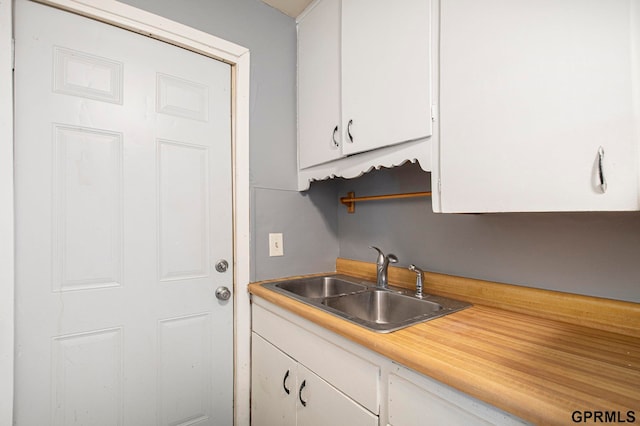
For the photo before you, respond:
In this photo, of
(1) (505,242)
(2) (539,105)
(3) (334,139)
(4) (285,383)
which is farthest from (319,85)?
(4) (285,383)

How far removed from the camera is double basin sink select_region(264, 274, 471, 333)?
3.31ft

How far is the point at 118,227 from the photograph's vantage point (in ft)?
3.90

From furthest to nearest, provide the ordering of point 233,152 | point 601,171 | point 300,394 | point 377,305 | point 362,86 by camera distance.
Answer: point 233,152 → point 377,305 → point 362,86 → point 300,394 → point 601,171

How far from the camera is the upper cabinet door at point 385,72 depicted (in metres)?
1.00

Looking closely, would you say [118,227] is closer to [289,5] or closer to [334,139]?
[334,139]

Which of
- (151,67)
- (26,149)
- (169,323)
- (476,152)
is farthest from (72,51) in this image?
(476,152)

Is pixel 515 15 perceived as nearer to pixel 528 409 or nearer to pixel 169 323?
pixel 528 409

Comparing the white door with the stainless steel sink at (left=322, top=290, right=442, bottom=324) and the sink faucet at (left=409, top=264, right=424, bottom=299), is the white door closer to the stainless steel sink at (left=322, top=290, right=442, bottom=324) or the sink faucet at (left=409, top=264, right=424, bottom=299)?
the stainless steel sink at (left=322, top=290, right=442, bottom=324)

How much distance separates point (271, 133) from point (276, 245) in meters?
0.62

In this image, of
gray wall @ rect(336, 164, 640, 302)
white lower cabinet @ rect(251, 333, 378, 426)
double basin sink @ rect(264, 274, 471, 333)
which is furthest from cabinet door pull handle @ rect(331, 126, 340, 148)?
white lower cabinet @ rect(251, 333, 378, 426)

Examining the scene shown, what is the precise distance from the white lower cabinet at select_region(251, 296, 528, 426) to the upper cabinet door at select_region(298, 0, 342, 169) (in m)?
0.81

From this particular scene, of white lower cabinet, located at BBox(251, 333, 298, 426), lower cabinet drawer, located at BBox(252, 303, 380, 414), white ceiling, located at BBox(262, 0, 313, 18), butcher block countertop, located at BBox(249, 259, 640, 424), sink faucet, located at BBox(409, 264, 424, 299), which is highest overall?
white ceiling, located at BBox(262, 0, 313, 18)

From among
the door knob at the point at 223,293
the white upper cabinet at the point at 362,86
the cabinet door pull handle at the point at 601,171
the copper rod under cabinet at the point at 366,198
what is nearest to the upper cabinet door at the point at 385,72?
the white upper cabinet at the point at 362,86

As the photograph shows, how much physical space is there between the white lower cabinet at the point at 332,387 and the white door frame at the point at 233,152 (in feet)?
0.24
